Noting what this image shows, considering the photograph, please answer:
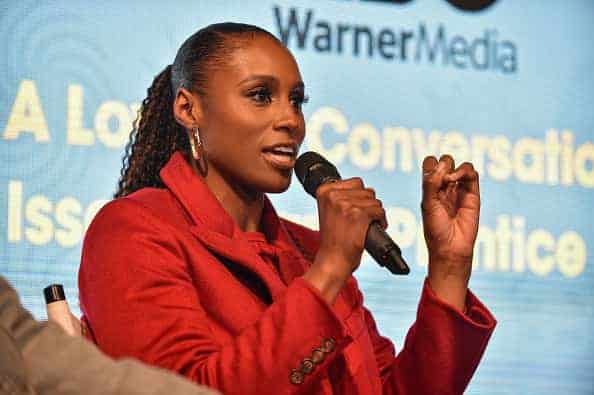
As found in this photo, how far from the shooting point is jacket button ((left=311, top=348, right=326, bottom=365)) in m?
1.87

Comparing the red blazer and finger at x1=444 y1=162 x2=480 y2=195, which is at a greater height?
finger at x1=444 y1=162 x2=480 y2=195

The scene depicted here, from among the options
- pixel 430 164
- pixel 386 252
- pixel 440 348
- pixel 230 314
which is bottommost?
pixel 440 348

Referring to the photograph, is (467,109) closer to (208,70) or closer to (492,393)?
(492,393)

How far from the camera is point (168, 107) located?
7.82 feet

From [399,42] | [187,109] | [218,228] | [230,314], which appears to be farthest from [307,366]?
[399,42]

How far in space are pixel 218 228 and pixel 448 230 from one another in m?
0.41

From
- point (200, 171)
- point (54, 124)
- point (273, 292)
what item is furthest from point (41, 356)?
point (54, 124)

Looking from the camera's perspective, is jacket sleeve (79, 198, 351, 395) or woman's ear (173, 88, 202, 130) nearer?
jacket sleeve (79, 198, 351, 395)

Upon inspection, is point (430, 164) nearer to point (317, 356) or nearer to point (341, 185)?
point (341, 185)

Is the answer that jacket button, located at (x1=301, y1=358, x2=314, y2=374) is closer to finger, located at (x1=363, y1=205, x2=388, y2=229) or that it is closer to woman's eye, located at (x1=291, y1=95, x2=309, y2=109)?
finger, located at (x1=363, y1=205, x2=388, y2=229)

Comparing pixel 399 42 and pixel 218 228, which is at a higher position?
pixel 399 42

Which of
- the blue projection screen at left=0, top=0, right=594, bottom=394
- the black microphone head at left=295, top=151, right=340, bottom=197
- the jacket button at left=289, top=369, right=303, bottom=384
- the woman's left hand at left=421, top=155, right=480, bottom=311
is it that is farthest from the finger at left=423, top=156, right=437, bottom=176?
the blue projection screen at left=0, top=0, right=594, bottom=394

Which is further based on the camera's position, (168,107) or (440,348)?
(168,107)

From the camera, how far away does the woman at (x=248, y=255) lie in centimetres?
189
